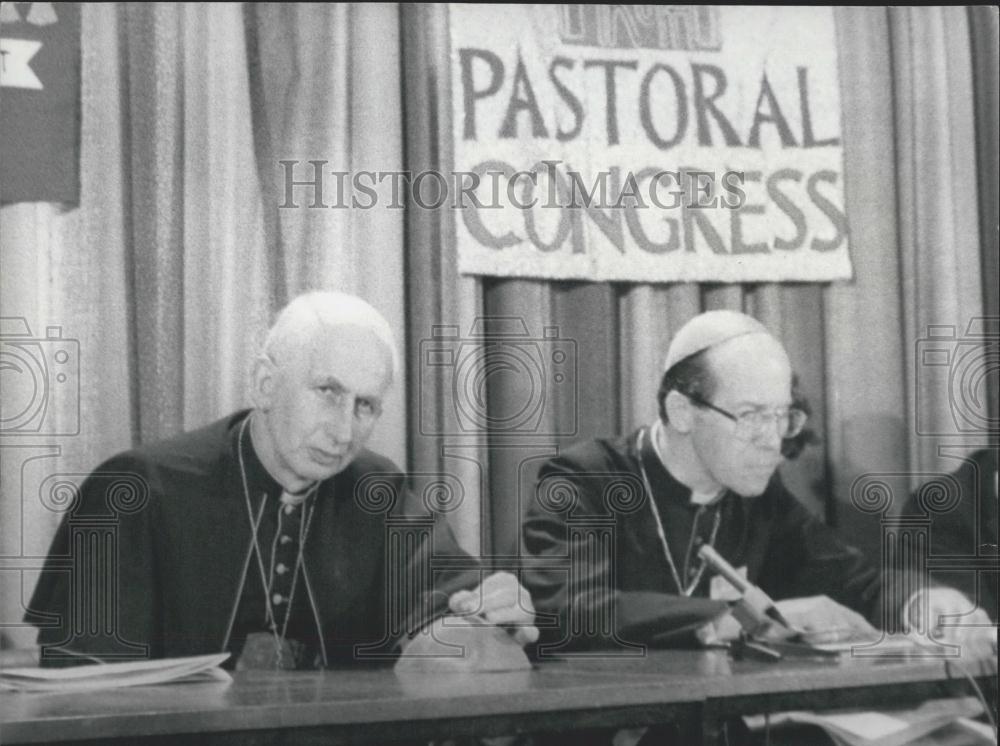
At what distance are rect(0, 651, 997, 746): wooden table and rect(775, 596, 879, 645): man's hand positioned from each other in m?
0.07

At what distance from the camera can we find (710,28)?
2748mm

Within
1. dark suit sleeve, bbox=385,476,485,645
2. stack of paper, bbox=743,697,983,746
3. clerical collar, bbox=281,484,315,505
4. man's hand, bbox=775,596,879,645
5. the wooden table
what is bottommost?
stack of paper, bbox=743,697,983,746

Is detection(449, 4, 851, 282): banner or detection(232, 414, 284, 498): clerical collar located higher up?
detection(449, 4, 851, 282): banner

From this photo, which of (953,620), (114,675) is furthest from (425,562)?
(953,620)

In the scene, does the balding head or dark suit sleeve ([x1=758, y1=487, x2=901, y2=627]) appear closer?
the balding head

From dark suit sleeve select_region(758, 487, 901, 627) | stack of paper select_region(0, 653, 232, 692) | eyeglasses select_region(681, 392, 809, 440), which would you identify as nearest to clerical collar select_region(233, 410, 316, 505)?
stack of paper select_region(0, 653, 232, 692)

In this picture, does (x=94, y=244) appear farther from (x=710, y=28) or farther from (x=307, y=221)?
(x=710, y=28)

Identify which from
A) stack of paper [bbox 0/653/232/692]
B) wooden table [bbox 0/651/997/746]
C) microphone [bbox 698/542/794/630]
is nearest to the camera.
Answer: wooden table [bbox 0/651/997/746]

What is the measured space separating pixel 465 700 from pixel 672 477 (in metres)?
0.67

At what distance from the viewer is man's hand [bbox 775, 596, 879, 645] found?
2664 mm

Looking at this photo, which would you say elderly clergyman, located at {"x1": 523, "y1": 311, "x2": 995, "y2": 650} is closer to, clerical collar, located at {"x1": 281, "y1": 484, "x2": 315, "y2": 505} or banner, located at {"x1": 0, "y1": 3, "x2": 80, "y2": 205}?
clerical collar, located at {"x1": 281, "y1": 484, "x2": 315, "y2": 505}

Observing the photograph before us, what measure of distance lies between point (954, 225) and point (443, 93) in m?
1.17

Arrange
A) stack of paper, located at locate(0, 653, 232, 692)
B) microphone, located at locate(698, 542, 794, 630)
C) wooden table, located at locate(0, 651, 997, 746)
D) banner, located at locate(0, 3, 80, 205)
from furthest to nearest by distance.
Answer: microphone, located at locate(698, 542, 794, 630) < banner, located at locate(0, 3, 80, 205) < stack of paper, located at locate(0, 653, 232, 692) < wooden table, located at locate(0, 651, 997, 746)

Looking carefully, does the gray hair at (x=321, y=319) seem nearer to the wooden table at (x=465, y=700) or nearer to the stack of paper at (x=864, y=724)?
the wooden table at (x=465, y=700)
